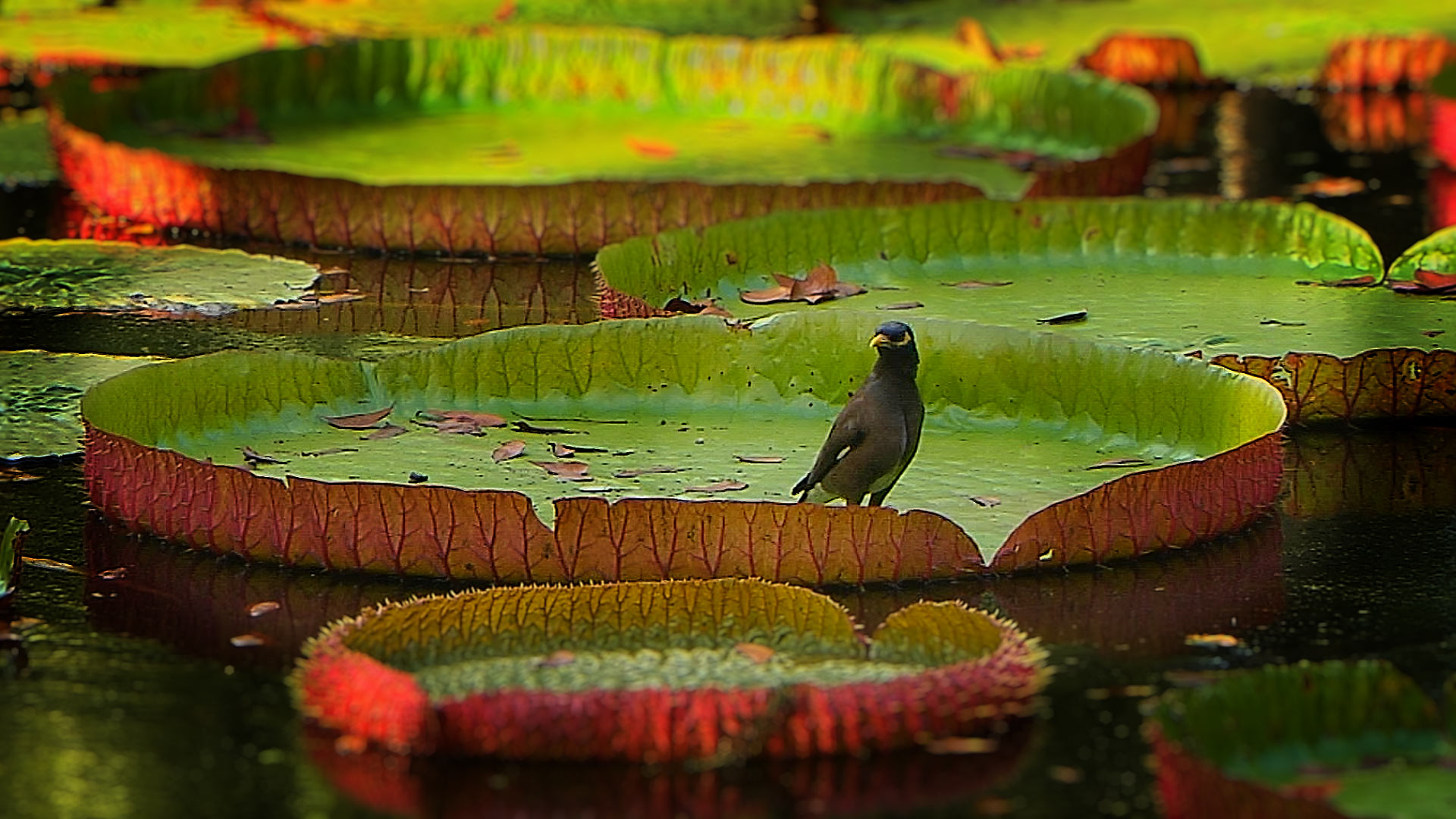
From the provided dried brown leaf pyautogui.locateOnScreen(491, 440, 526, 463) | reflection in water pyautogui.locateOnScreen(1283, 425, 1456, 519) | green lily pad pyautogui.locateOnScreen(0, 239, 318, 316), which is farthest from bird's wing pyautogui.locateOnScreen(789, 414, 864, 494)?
green lily pad pyautogui.locateOnScreen(0, 239, 318, 316)

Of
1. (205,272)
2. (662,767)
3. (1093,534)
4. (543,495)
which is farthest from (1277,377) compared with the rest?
(205,272)

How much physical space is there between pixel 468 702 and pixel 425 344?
2.14m

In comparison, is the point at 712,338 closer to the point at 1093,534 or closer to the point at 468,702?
the point at 1093,534

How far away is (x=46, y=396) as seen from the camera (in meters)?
4.09

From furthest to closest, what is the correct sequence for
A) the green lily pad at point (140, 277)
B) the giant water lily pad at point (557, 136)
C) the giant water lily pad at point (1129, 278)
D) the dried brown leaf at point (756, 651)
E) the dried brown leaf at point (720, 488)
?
the giant water lily pad at point (557, 136)
the green lily pad at point (140, 277)
the giant water lily pad at point (1129, 278)
the dried brown leaf at point (720, 488)
the dried brown leaf at point (756, 651)

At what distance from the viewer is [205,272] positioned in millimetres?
5188

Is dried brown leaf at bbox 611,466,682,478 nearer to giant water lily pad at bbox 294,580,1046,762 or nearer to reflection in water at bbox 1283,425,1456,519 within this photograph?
giant water lily pad at bbox 294,580,1046,762

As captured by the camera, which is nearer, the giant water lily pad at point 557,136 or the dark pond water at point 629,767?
the dark pond water at point 629,767

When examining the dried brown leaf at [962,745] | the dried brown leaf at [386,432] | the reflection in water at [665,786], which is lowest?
the reflection in water at [665,786]

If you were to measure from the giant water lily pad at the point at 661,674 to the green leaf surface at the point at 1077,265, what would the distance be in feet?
4.79

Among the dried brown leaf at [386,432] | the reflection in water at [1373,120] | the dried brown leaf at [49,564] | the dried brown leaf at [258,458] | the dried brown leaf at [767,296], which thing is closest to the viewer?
the dried brown leaf at [49,564]

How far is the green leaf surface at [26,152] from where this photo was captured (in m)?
6.52

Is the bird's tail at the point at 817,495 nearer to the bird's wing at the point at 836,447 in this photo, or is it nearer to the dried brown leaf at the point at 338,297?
the bird's wing at the point at 836,447

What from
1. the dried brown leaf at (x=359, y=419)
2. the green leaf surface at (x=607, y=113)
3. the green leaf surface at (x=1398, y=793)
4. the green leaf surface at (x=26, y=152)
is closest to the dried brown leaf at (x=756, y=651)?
the green leaf surface at (x=1398, y=793)
